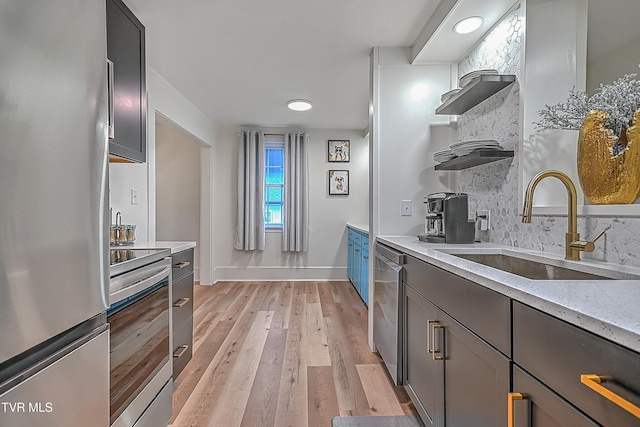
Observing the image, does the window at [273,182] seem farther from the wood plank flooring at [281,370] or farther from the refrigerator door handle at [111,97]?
the refrigerator door handle at [111,97]

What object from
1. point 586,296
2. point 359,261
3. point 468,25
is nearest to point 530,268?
point 586,296

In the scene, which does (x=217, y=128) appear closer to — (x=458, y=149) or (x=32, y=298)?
(x=458, y=149)

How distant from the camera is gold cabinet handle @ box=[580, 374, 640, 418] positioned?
21.6 inches

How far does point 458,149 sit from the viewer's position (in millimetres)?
2168

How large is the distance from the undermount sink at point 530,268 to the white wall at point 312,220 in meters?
3.82

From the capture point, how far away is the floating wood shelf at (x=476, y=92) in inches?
75.8

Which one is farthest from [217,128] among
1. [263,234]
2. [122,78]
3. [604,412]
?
[604,412]

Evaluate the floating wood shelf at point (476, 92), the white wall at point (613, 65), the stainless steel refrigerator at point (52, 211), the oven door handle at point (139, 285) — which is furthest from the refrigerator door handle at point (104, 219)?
the white wall at point (613, 65)

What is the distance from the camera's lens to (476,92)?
2107mm

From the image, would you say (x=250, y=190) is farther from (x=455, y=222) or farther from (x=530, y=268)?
(x=530, y=268)

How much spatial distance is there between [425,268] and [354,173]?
13.4 feet

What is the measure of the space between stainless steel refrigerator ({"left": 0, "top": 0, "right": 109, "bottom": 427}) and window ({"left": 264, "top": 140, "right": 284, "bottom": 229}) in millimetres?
4536

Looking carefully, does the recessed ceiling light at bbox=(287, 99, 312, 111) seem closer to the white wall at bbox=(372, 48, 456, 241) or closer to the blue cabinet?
the white wall at bbox=(372, 48, 456, 241)

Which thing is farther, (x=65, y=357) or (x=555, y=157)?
(x=555, y=157)
